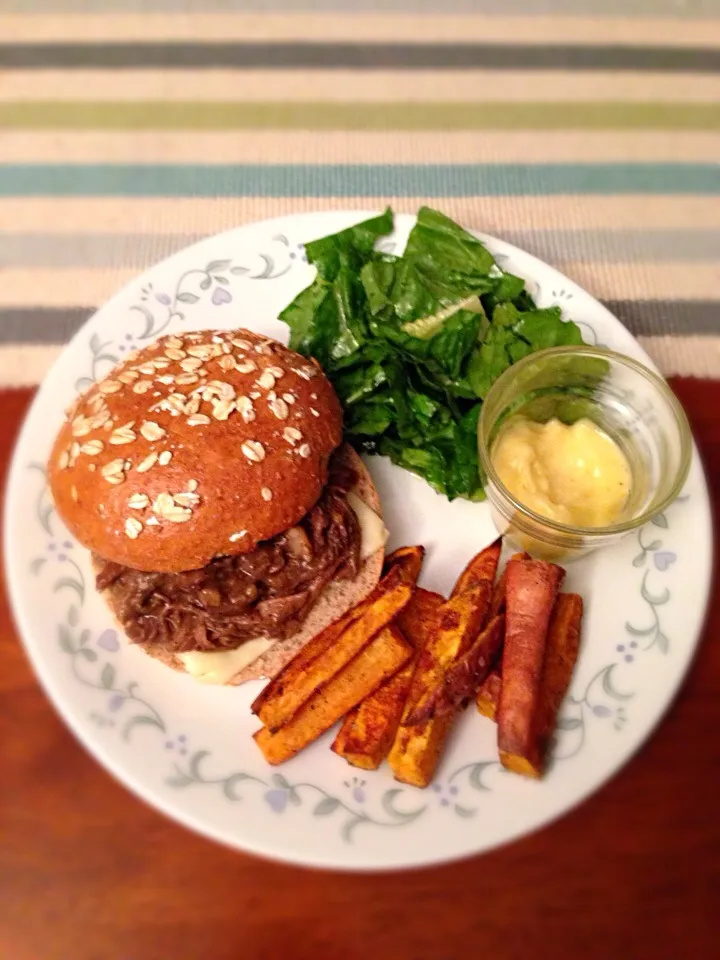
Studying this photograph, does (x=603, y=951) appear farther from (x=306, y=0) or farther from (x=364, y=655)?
(x=306, y=0)

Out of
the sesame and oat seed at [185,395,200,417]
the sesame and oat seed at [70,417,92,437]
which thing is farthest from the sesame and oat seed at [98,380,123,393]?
the sesame and oat seed at [185,395,200,417]

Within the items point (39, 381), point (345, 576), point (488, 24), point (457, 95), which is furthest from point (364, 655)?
point (488, 24)

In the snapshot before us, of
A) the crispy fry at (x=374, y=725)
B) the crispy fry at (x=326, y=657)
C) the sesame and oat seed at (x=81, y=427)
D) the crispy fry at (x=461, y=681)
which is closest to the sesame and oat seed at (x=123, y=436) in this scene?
the sesame and oat seed at (x=81, y=427)

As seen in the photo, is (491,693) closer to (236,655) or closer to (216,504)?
(236,655)

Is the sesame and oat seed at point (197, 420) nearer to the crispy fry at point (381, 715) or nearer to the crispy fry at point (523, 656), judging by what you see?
the crispy fry at point (381, 715)

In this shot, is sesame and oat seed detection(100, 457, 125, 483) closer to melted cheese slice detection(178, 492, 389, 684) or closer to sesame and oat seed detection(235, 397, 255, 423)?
sesame and oat seed detection(235, 397, 255, 423)

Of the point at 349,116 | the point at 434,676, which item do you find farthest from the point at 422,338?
the point at 349,116
